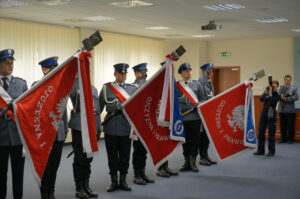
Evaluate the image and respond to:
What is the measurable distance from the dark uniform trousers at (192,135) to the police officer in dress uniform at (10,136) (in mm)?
2696

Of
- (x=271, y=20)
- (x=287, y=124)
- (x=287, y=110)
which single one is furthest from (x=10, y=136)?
(x=287, y=124)

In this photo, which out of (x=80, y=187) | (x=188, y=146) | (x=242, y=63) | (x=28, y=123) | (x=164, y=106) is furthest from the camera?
(x=242, y=63)

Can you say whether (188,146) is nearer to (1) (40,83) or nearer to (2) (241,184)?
(2) (241,184)

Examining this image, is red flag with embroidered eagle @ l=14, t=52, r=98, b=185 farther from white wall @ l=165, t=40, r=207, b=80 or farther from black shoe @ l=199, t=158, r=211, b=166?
white wall @ l=165, t=40, r=207, b=80

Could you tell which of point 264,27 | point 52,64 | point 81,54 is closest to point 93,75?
point 264,27

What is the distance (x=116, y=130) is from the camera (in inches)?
189

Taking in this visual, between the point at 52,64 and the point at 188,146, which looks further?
the point at 188,146

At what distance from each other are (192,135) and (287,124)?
14.1ft

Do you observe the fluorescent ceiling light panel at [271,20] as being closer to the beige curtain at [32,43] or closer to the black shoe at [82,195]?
the beige curtain at [32,43]

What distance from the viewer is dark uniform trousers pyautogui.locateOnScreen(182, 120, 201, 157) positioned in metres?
5.95

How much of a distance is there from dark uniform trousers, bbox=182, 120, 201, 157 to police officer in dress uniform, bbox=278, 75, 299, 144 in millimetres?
3911

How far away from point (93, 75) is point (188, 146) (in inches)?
178

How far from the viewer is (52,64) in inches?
165

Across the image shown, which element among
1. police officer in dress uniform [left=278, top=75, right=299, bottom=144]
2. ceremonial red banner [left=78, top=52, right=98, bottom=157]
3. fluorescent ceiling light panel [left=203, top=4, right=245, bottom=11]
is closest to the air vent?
fluorescent ceiling light panel [left=203, top=4, right=245, bottom=11]
